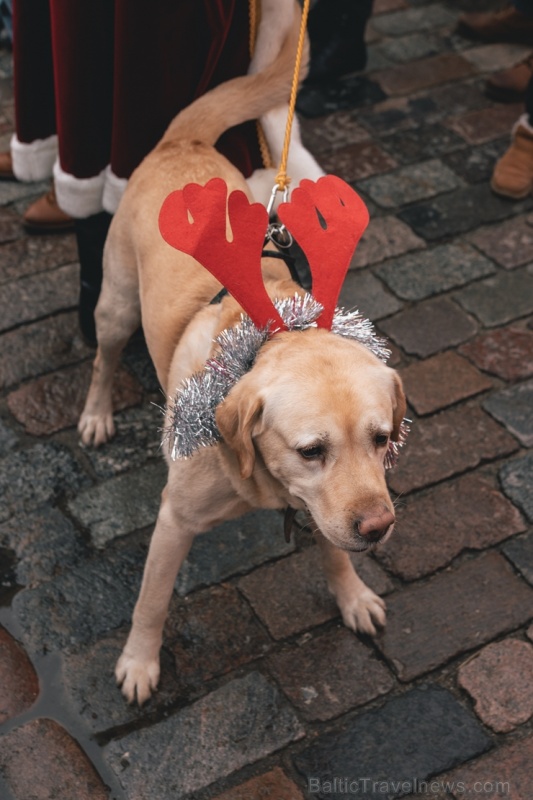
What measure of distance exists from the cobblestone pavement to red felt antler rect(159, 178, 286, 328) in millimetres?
1317

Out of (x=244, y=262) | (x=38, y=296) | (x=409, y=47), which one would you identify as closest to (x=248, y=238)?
(x=244, y=262)

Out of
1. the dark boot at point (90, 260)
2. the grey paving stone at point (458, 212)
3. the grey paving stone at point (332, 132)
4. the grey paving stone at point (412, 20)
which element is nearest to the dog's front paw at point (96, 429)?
the dark boot at point (90, 260)

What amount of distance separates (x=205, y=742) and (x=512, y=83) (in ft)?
15.0

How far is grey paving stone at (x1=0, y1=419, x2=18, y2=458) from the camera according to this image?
12.4 ft

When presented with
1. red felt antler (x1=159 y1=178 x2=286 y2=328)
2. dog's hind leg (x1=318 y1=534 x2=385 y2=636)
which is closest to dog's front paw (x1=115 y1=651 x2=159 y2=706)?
dog's hind leg (x1=318 y1=534 x2=385 y2=636)

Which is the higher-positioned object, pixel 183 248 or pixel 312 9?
pixel 183 248

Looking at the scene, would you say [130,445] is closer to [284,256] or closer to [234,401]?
[284,256]

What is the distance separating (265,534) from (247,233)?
140 centimetres

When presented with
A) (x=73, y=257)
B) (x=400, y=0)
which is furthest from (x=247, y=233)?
Answer: (x=400, y=0)

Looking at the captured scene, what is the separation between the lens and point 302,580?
3352 millimetres

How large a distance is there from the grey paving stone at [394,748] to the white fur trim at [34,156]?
2704mm

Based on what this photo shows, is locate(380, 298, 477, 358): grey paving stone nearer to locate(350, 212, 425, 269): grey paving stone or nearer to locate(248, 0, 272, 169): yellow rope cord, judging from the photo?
locate(350, 212, 425, 269): grey paving stone

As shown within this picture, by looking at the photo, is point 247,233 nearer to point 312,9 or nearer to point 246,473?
point 246,473

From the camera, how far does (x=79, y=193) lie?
12.3 ft
